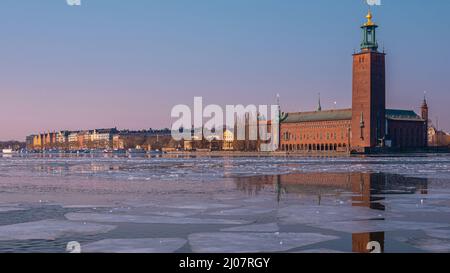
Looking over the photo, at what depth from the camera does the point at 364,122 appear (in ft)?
372

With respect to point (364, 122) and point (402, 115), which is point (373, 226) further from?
point (402, 115)

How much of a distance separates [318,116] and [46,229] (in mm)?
137232

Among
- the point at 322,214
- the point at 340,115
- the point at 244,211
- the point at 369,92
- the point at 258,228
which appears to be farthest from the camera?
the point at 340,115

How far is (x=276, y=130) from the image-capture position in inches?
6147

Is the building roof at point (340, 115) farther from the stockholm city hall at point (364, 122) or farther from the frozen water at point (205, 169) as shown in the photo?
the frozen water at point (205, 169)

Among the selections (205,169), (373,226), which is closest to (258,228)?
(373,226)

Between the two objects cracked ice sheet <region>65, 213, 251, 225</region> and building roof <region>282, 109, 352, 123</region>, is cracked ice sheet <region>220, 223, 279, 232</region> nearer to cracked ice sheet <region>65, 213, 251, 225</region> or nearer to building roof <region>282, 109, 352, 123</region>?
cracked ice sheet <region>65, 213, 251, 225</region>

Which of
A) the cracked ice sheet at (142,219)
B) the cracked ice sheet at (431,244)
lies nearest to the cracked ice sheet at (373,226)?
the cracked ice sheet at (431,244)

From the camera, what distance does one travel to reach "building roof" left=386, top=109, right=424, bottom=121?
13259cm

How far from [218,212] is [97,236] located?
3922 millimetres

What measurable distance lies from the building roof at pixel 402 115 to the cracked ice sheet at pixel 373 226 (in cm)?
12363

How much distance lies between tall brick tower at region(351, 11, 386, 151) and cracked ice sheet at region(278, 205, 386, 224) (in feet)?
328

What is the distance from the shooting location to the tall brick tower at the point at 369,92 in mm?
112375

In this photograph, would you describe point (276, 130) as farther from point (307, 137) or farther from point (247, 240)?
point (247, 240)
